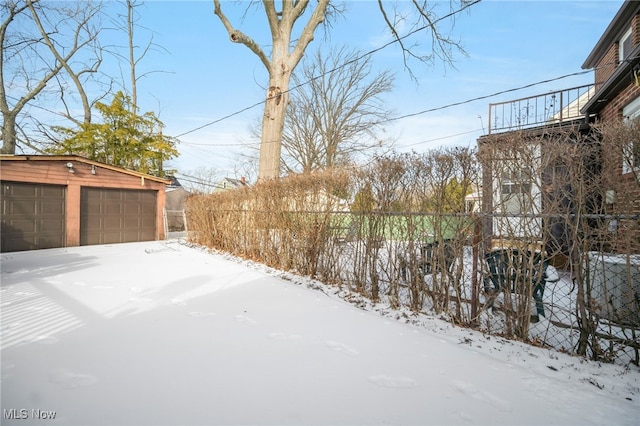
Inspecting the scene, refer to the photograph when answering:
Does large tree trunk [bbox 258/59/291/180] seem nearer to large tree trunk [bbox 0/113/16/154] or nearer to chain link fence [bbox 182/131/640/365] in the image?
chain link fence [bbox 182/131/640/365]

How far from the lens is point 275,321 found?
3.44 meters

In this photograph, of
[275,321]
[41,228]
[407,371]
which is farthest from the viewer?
[41,228]

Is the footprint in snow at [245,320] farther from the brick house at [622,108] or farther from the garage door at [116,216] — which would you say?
the garage door at [116,216]

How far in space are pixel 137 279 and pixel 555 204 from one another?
5.87 metres

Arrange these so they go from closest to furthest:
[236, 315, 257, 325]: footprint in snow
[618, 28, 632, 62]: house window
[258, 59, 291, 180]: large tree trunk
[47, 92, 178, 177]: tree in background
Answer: [236, 315, 257, 325]: footprint in snow → [618, 28, 632, 62]: house window → [258, 59, 291, 180]: large tree trunk → [47, 92, 178, 177]: tree in background

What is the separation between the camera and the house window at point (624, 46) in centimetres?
762

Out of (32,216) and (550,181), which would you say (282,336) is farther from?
(32,216)

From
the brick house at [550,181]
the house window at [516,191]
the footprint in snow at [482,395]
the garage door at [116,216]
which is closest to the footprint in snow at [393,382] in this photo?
the footprint in snow at [482,395]

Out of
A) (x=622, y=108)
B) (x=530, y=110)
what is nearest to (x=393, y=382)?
(x=622, y=108)

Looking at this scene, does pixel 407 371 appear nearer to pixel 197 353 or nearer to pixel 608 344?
pixel 197 353

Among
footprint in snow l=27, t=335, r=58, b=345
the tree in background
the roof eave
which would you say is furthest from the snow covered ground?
the tree in background

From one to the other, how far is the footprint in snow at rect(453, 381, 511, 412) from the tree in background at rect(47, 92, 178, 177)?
16.4 m

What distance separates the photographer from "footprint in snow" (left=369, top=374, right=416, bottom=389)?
7.24ft

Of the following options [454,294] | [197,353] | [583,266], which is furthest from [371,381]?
[583,266]
